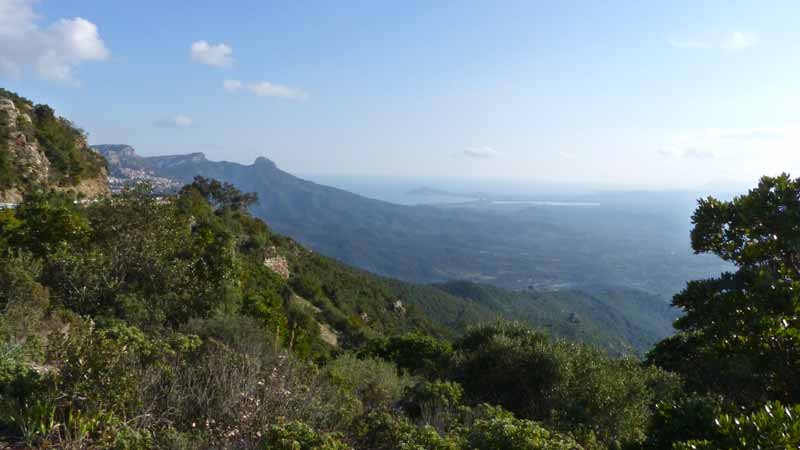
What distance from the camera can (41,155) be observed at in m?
21.0

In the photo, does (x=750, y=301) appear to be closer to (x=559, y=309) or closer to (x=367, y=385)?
(x=367, y=385)

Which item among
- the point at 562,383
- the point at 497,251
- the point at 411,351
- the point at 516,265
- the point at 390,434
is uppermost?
the point at 390,434

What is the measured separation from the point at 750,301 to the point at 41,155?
25.2 m

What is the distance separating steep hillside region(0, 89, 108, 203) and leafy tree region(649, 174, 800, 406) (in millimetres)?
21678

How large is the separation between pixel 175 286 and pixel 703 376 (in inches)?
353

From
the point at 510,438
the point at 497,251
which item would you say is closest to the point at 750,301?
the point at 510,438

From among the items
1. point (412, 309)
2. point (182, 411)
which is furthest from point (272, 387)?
point (412, 309)

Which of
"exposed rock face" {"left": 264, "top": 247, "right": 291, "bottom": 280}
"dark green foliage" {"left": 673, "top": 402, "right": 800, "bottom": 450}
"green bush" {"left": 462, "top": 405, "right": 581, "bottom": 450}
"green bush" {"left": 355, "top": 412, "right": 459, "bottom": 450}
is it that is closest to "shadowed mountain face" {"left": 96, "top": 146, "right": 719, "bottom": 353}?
"exposed rock face" {"left": 264, "top": 247, "right": 291, "bottom": 280}

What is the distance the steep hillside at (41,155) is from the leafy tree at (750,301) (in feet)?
71.1

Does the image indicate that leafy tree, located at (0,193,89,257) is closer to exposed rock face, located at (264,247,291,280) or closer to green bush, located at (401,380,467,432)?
green bush, located at (401,380,467,432)

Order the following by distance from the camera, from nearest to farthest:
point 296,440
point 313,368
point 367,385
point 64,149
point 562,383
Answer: point 296,440 < point 313,368 < point 367,385 < point 562,383 < point 64,149

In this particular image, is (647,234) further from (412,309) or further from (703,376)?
(703,376)

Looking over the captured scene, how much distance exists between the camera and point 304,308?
2202 centimetres

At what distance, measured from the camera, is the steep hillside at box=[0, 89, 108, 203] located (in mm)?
19000
